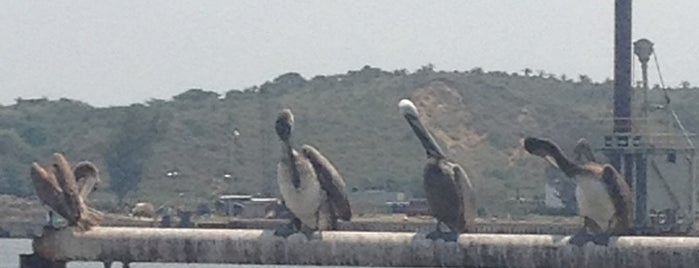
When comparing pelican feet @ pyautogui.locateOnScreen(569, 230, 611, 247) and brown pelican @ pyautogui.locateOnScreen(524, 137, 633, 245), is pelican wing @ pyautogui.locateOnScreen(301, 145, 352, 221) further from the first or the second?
pelican feet @ pyautogui.locateOnScreen(569, 230, 611, 247)

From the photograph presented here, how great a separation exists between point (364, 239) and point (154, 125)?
429 feet

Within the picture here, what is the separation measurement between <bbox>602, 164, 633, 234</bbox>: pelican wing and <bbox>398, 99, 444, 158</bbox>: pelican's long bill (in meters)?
1.98

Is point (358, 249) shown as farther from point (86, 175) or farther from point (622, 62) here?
point (622, 62)

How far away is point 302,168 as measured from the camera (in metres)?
25.1

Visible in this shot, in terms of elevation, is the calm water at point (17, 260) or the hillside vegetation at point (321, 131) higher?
the hillside vegetation at point (321, 131)

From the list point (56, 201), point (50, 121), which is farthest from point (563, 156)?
point (50, 121)

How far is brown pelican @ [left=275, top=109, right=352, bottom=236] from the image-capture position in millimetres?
25031

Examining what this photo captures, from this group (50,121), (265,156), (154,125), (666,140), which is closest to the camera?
(666,140)

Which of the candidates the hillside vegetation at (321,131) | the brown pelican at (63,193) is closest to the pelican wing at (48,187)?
the brown pelican at (63,193)

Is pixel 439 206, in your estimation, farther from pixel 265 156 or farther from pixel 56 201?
pixel 265 156

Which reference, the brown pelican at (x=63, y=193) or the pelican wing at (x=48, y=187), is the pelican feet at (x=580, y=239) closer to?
the brown pelican at (x=63, y=193)

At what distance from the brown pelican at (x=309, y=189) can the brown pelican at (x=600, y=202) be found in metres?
2.60

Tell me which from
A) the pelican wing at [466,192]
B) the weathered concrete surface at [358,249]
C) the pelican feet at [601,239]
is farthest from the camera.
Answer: the pelican wing at [466,192]

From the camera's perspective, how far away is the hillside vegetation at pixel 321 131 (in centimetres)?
14038
